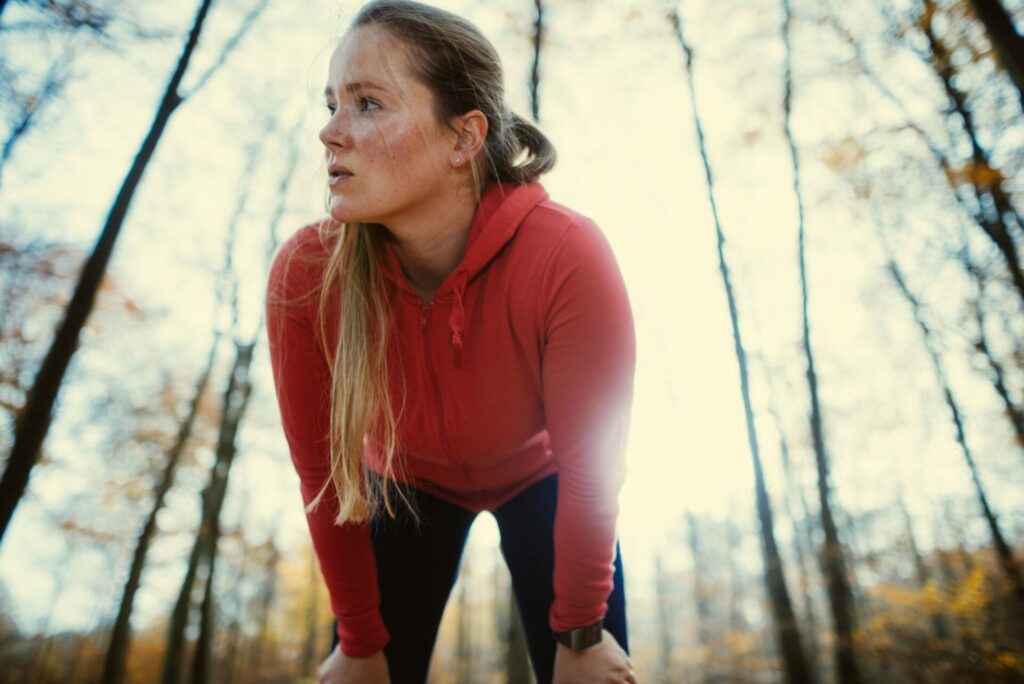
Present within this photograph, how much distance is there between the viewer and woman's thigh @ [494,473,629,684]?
1.73 m

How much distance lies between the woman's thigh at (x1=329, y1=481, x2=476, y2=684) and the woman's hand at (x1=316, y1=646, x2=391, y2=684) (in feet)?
0.22

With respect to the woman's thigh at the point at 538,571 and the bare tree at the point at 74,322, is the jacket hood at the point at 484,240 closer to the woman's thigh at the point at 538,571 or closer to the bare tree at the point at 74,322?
the woman's thigh at the point at 538,571

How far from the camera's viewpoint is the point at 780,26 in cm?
988

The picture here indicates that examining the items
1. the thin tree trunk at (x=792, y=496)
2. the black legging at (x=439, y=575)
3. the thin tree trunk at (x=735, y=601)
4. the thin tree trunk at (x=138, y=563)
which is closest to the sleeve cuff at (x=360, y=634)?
the black legging at (x=439, y=575)

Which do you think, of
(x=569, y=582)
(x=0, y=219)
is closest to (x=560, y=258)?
(x=569, y=582)

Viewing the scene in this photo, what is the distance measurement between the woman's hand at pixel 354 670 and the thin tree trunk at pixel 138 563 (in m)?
12.2

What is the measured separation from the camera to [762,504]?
28.8 feet

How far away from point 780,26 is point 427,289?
1083 cm

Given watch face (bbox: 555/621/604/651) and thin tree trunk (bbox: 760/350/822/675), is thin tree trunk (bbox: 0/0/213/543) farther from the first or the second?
thin tree trunk (bbox: 760/350/822/675)

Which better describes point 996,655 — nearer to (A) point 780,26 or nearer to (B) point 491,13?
(A) point 780,26

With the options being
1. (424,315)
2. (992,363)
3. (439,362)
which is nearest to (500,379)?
(439,362)

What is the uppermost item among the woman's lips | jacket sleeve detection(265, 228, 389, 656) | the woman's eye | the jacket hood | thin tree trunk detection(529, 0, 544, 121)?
thin tree trunk detection(529, 0, 544, 121)

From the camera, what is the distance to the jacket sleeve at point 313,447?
163 cm

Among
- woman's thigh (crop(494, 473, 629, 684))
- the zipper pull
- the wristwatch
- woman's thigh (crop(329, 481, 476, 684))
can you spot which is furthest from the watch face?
the zipper pull
